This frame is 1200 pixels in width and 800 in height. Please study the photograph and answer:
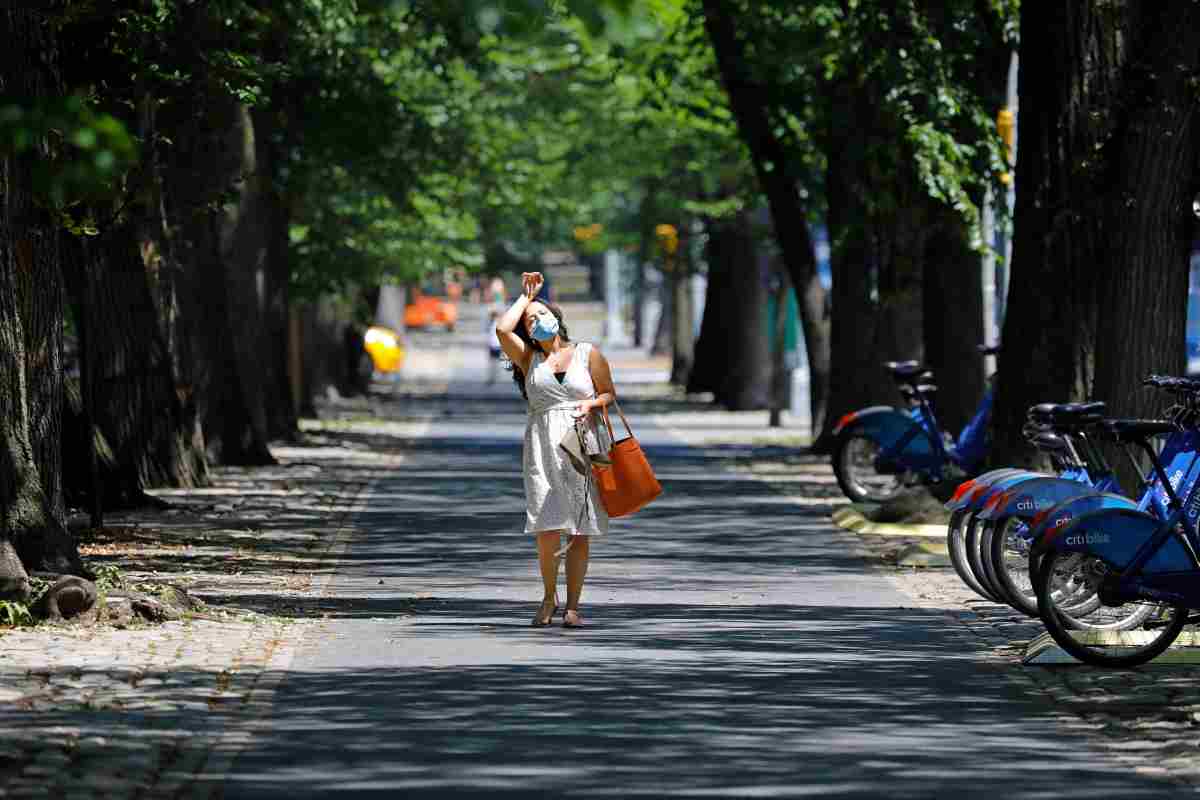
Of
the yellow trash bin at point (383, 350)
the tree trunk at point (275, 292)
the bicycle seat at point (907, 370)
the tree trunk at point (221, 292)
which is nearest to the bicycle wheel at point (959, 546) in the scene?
the bicycle seat at point (907, 370)

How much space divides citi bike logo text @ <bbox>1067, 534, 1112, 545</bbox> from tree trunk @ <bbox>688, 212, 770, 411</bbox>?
32.2 metres

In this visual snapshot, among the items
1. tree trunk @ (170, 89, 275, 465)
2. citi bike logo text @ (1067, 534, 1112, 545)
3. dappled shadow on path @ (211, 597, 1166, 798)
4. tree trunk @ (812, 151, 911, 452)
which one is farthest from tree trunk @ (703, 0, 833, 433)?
citi bike logo text @ (1067, 534, 1112, 545)

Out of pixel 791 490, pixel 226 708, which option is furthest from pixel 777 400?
pixel 226 708

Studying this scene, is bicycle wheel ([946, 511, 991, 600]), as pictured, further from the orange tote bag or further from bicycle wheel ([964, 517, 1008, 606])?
the orange tote bag

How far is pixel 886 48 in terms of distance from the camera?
23.5m

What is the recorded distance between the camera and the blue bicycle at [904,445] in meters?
21.2

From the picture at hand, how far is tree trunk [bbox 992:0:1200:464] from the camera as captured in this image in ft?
55.3

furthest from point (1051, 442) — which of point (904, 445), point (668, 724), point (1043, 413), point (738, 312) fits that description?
point (738, 312)

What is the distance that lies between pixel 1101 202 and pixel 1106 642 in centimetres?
615

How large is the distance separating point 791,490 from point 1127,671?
13371mm

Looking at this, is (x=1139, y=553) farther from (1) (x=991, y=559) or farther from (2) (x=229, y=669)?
(2) (x=229, y=669)

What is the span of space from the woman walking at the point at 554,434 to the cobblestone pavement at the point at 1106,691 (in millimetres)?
1877

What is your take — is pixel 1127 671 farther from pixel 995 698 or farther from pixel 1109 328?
pixel 1109 328

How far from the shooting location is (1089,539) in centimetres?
1131
